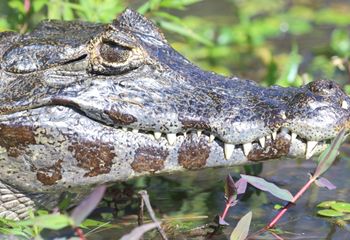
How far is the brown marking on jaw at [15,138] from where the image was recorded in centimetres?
432

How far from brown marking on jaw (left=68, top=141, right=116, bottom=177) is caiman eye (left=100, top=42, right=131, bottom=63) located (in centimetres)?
44

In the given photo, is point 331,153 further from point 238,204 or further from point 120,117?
point 238,204

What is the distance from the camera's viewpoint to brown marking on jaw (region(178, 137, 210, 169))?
425 cm

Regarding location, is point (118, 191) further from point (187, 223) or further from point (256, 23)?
point (256, 23)

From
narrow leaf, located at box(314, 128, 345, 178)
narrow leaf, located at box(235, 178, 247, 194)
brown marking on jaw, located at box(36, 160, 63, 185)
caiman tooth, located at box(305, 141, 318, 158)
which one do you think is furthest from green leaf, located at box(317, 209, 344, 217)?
brown marking on jaw, located at box(36, 160, 63, 185)

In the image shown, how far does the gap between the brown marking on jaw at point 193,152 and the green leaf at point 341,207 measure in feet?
2.48

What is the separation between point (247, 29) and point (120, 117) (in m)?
4.29

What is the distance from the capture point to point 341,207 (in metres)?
4.54

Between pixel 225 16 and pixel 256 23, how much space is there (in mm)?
774

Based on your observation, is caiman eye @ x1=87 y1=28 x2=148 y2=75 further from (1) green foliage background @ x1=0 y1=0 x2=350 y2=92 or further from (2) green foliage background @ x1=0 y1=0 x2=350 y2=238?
(1) green foliage background @ x1=0 y1=0 x2=350 y2=92

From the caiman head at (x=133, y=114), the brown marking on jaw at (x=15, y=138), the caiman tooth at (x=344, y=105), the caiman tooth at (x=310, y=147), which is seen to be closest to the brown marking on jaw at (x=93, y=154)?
the caiman head at (x=133, y=114)

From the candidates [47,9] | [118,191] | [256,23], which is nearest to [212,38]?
[256,23]

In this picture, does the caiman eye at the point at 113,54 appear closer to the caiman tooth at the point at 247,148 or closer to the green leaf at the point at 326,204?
the caiman tooth at the point at 247,148

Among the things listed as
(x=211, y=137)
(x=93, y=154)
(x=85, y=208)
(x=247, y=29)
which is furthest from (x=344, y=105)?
(x=247, y=29)
